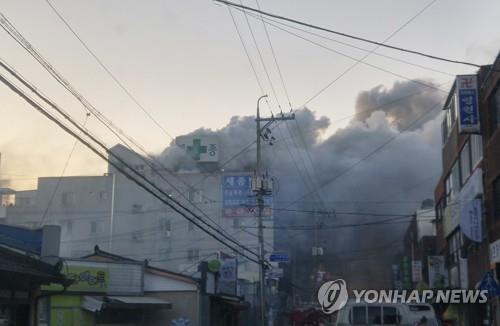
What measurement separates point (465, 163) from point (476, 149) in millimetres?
2964

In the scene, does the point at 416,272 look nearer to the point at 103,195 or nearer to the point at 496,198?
the point at 496,198

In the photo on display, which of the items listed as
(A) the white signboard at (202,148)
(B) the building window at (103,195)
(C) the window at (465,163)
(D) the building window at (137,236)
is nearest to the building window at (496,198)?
(C) the window at (465,163)

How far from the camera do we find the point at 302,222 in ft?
161

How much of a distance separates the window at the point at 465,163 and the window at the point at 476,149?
34.5 inches

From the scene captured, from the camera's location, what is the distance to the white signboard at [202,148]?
46.1 metres

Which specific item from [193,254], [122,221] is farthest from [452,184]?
[122,221]

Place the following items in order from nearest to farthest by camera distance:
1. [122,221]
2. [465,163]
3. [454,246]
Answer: [465,163], [454,246], [122,221]

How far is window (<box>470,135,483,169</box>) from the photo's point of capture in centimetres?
2413

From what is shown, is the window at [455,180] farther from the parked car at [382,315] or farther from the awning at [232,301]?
the parked car at [382,315]

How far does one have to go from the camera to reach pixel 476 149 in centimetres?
2503

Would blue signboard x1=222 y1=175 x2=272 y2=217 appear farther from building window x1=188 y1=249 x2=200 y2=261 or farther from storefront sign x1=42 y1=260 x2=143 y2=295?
building window x1=188 y1=249 x2=200 y2=261

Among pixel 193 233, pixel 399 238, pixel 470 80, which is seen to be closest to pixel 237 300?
pixel 470 80

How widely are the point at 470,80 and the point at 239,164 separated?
78.9 ft

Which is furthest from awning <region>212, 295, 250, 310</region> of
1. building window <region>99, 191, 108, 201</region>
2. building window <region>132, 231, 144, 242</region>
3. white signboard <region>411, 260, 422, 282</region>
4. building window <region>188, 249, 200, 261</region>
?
building window <region>99, 191, 108, 201</region>
